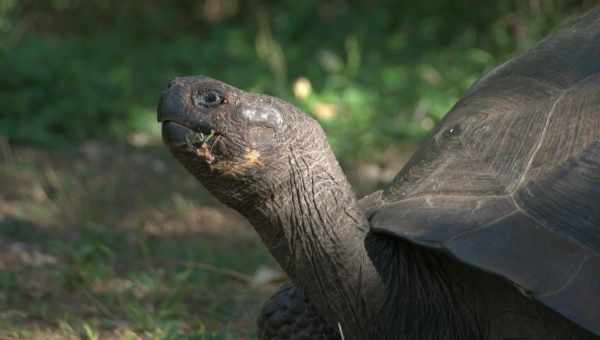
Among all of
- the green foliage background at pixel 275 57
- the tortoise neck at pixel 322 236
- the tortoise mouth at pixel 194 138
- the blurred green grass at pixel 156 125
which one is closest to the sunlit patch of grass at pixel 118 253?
the blurred green grass at pixel 156 125

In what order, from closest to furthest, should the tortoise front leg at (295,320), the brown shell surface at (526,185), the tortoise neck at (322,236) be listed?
the brown shell surface at (526,185)
the tortoise neck at (322,236)
the tortoise front leg at (295,320)

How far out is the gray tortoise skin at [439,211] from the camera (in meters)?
1.97

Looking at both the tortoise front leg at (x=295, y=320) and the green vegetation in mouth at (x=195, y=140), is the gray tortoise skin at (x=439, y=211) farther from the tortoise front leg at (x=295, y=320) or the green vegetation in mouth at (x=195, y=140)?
the tortoise front leg at (x=295, y=320)

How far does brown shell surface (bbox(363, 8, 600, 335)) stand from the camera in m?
1.93

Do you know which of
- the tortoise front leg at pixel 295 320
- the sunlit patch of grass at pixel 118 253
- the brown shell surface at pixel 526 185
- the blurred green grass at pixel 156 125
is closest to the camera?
the brown shell surface at pixel 526 185

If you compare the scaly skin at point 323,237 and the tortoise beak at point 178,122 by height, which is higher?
the tortoise beak at point 178,122

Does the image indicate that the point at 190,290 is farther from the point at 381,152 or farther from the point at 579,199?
the point at 381,152

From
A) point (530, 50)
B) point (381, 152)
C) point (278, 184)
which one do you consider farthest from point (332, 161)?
point (381, 152)

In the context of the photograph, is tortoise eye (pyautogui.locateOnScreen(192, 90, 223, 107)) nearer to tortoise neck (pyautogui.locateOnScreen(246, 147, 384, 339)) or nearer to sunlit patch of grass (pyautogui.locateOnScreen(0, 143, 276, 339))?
tortoise neck (pyautogui.locateOnScreen(246, 147, 384, 339))

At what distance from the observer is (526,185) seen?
209 cm

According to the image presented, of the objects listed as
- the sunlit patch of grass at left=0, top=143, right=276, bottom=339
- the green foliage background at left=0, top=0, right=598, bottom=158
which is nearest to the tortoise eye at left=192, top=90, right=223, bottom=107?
the sunlit patch of grass at left=0, top=143, right=276, bottom=339

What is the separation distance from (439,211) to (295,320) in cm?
65

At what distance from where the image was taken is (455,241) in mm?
1983

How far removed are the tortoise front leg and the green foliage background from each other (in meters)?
2.54
